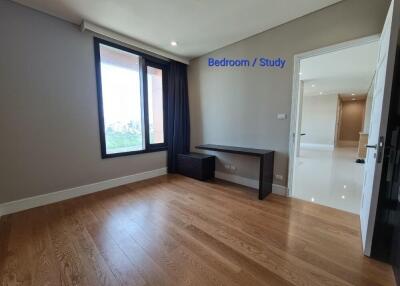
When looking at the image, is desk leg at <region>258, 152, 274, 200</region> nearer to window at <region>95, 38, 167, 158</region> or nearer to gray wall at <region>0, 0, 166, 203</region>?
window at <region>95, 38, 167, 158</region>

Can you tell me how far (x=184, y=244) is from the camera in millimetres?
1709

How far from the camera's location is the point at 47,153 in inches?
97.7

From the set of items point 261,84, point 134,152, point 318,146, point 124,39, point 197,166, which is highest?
point 124,39

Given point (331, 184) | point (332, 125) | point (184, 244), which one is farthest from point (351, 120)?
point (184, 244)

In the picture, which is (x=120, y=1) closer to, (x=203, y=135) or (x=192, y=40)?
(x=192, y=40)

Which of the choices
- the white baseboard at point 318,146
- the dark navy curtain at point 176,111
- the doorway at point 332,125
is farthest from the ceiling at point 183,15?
the white baseboard at point 318,146

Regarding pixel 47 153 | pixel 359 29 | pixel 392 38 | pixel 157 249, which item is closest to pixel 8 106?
pixel 47 153

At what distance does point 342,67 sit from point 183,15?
4310 mm

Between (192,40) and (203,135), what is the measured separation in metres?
1.85

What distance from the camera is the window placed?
9.91ft

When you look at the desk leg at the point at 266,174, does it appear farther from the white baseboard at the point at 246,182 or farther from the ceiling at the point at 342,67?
the ceiling at the point at 342,67

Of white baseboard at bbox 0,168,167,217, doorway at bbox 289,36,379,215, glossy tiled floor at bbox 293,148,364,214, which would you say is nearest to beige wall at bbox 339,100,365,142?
doorway at bbox 289,36,379,215

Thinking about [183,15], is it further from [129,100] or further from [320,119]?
[320,119]

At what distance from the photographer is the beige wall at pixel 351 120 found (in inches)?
373
